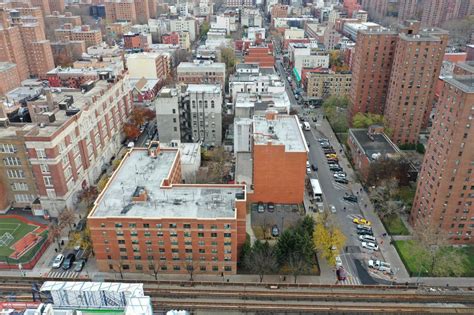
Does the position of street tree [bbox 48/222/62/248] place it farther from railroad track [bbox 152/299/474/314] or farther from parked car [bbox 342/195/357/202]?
parked car [bbox 342/195/357/202]

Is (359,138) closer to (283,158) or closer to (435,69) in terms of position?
(435,69)

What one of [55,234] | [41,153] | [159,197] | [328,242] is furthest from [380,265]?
[41,153]

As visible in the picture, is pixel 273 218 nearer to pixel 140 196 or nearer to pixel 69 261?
pixel 140 196

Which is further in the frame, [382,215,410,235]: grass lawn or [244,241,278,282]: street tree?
[382,215,410,235]: grass lawn

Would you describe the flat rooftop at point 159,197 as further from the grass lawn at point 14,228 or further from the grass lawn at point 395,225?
the grass lawn at point 395,225

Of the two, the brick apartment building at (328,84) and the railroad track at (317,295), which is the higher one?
the brick apartment building at (328,84)

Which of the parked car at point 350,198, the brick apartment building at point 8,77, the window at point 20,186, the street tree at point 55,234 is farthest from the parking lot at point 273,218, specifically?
the brick apartment building at point 8,77

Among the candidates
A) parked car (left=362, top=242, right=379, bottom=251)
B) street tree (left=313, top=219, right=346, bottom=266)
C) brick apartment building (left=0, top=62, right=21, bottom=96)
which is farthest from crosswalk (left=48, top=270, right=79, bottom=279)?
brick apartment building (left=0, top=62, right=21, bottom=96)
